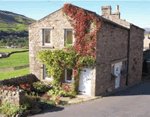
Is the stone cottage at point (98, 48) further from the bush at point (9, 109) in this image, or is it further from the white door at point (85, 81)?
the bush at point (9, 109)

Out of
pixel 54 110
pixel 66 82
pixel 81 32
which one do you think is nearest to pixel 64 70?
pixel 66 82

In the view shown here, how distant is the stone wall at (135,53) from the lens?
19344 mm

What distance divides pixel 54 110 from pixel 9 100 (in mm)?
2629

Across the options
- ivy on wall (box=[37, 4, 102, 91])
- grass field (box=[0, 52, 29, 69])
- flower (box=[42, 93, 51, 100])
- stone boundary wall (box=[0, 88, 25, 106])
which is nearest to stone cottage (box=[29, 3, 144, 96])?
ivy on wall (box=[37, 4, 102, 91])

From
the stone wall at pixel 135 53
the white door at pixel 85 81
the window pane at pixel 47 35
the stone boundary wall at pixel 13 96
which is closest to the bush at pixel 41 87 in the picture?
the white door at pixel 85 81

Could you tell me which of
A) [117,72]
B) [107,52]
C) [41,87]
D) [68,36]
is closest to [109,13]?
[117,72]

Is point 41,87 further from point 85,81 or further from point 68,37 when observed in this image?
point 68,37

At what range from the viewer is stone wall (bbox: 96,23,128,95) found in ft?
46.8

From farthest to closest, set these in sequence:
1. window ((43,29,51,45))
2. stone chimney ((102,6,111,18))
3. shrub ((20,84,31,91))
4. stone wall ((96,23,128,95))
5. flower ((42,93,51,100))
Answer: stone chimney ((102,6,111,18)), window ((43,29,51,45)), stone wall ((96,23,128,95)), shrub ((20,84,31,91)), flower ((42,93,51,100))

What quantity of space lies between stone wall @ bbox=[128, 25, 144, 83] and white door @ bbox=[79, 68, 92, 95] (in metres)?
6.75

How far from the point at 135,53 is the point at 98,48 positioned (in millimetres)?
7967

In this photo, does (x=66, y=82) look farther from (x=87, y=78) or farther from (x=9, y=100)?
(x=9, y=100)

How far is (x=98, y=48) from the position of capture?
14.0 metres

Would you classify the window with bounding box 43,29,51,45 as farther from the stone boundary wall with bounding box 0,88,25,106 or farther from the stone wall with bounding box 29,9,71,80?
the stone boundary wall with bounding box 0,88,25,106
